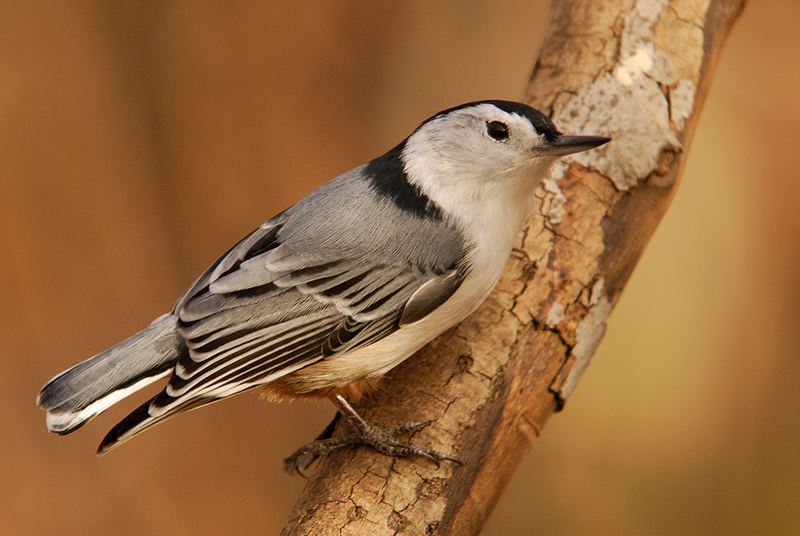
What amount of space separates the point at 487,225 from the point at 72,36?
231 cm

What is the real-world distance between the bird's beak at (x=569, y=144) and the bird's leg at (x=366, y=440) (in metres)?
0.64

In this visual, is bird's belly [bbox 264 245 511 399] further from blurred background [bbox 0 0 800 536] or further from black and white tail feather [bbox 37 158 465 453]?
blurred background [bbox 0 0 800 536]

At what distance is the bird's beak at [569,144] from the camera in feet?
5.54

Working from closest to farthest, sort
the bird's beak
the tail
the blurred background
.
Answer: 1. the tail
2. the bird's beak
3. the blurred background

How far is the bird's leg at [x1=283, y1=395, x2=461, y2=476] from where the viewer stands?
1619 mm

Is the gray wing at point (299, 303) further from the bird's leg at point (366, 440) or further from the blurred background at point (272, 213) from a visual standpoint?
the blurred background at point (272, 213)

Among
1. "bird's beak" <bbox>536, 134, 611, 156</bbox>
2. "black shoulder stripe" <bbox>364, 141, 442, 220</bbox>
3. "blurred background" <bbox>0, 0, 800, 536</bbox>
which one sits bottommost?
"blurred background" <bbox>0, 0, 800, 536</bbox>

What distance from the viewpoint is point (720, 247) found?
133 inches

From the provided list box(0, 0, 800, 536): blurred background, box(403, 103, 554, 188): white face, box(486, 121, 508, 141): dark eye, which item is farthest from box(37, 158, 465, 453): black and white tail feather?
box(0, 0, 800, 536): blurred background

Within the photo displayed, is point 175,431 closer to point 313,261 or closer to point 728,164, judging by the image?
point 313,261

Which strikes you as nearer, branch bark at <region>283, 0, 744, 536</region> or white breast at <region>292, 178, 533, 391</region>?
branch bark at <region>283, 0, 744, 536</region>

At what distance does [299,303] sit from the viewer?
1.66 metres

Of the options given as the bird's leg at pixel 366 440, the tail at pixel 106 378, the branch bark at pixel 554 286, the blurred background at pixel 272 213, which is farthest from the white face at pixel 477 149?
the blurred background at pixel 272 213

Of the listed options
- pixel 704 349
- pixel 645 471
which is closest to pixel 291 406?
pixel 645 471
